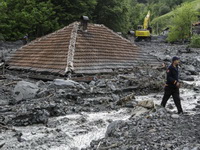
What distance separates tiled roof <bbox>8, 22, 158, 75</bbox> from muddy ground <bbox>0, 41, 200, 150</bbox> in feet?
5.15

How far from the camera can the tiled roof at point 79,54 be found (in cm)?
1184

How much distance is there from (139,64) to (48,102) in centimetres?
777

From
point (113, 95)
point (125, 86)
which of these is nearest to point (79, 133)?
point (113, 95)

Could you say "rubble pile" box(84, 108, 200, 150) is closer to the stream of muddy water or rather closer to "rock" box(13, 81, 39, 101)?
the stream of muddy water

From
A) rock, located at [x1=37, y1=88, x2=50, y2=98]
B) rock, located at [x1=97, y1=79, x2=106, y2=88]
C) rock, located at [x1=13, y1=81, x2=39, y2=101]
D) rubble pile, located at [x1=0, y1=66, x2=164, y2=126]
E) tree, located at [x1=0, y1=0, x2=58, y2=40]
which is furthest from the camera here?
tree, located at [x1=0, y1=0, x2=58, y2=40]

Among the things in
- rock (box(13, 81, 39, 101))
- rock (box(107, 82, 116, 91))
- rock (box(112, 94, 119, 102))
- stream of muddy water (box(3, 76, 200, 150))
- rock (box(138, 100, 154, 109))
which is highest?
rock (box(13, 81, 39, 101))

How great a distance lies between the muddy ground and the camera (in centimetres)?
482

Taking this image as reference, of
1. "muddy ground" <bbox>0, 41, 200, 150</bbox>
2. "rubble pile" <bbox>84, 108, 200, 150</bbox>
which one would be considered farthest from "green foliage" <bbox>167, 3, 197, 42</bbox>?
"rubble pile" <bbox>84, 108, 200, 150</bbox>

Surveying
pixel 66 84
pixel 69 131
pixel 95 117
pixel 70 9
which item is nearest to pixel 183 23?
pixel 70 9

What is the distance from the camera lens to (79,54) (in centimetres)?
1232

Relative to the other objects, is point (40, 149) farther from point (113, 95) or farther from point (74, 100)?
point (113, 95)

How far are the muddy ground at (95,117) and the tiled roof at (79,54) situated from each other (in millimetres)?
1570

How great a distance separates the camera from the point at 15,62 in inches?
568

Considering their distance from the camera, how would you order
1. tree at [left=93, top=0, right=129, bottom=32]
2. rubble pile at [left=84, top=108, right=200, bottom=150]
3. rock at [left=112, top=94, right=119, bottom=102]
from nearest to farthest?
rubble pile at [left=84, top=108, right=200, bottom=150]
rock at [left=112, top=94, right=119, bottom=102]
tree at [left=93, top=0, right=129, bottom=32]
